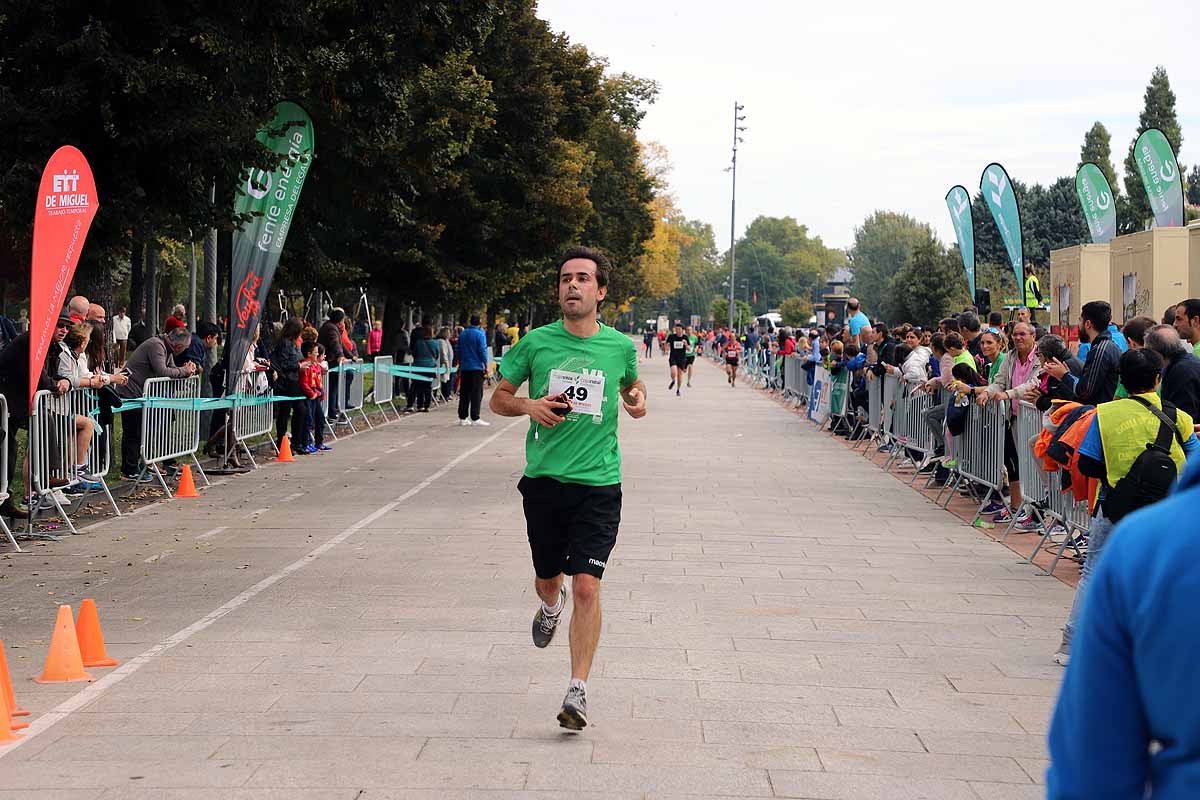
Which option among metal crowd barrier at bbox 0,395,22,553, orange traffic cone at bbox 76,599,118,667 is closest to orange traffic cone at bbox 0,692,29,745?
orange traffic cone at bbox 76,599,118,667

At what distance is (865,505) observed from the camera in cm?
1548

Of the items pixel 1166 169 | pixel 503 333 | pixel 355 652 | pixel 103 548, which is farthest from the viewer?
pixel 503 333

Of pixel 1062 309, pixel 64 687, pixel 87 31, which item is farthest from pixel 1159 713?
pixel 1062 309

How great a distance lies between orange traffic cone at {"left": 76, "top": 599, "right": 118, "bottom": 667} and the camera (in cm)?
738

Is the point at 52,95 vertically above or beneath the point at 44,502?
above

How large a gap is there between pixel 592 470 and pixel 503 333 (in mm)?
37072

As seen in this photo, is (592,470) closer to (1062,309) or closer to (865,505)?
(865,505)

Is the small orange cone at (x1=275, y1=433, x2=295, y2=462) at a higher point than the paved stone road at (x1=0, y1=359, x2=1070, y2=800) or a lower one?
higher

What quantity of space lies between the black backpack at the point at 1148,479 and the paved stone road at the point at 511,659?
3.02 ft

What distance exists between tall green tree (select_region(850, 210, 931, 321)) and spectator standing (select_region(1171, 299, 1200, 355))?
100957 mm

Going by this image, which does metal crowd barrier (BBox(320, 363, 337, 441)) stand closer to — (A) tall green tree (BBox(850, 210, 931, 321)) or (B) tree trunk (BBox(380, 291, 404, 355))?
(B) tree trunk (BBox(380, 291, 404, 355))

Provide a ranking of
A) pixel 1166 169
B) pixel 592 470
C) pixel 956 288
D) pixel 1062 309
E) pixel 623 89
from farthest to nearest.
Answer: pixel 956 288, pixel 623 89, pixel 1062 309, pixel 1166 169, pixel 592 470

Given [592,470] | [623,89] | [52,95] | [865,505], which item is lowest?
[865,505]

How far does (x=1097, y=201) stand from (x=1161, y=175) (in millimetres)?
4672
